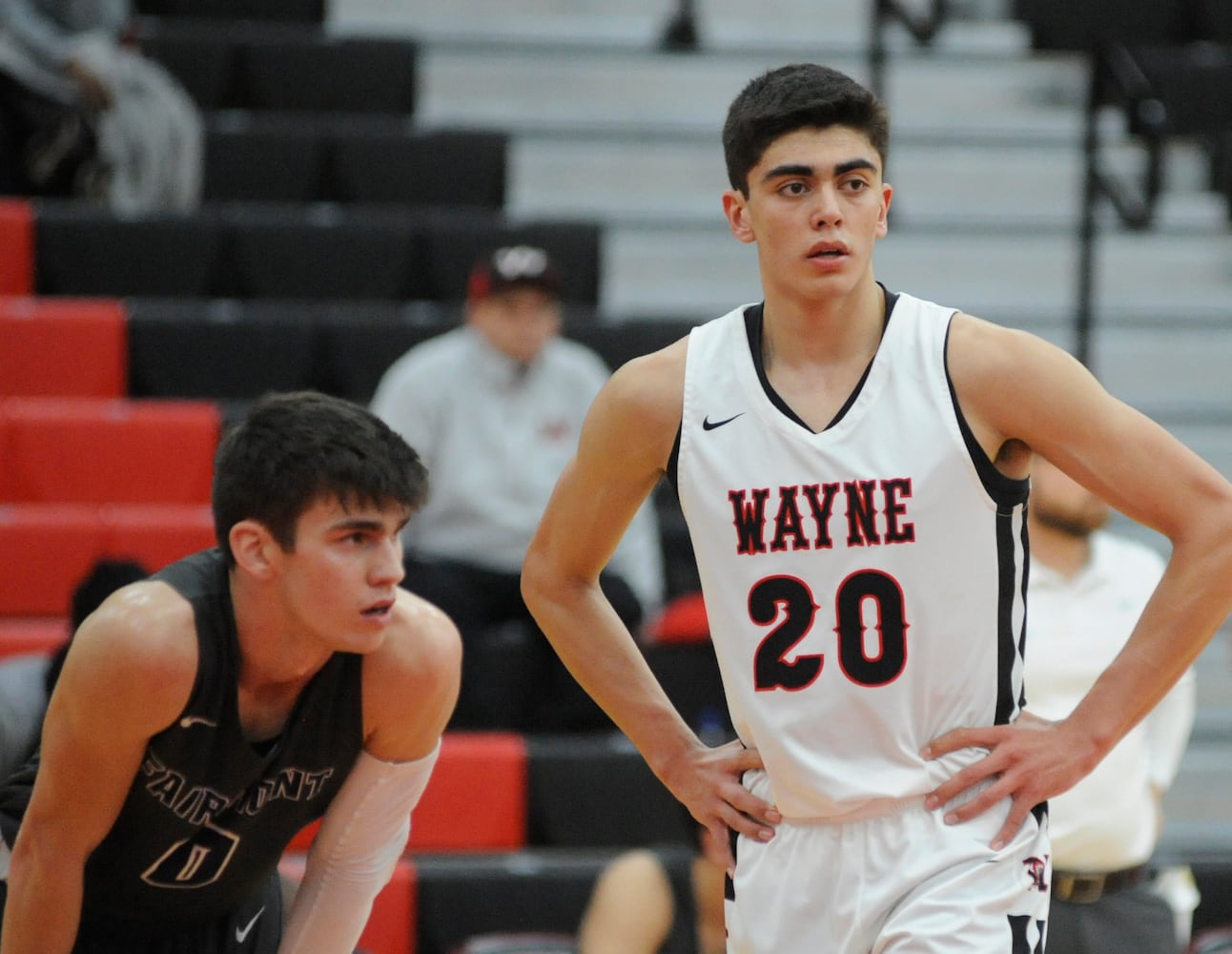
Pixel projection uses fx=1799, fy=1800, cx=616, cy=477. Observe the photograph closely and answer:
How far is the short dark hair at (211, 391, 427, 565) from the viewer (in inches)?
101

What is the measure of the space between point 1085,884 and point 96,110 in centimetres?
451

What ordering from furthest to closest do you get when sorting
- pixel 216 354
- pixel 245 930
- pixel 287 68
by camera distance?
pixel 287 68, pixel 216 354, pixel 245 930

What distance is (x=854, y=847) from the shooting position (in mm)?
2420

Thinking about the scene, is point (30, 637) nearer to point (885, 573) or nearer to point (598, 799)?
point (598, 799)

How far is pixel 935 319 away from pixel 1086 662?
1.57 m

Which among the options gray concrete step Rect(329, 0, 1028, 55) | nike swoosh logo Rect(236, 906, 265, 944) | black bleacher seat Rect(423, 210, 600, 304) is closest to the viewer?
nike swoosh logo Rect(236, 906, 265, 944)

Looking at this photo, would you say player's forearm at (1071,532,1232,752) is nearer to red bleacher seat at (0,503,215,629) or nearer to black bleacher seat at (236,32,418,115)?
red bleacher seat at (0,503,215,629)

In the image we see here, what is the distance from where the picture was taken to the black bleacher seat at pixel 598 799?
5012mm

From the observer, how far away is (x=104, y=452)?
592 centimetres

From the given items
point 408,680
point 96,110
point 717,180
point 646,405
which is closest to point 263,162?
point 96,110

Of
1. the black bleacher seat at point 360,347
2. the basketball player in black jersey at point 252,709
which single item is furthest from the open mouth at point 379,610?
the black bleacher seat at point 360,347

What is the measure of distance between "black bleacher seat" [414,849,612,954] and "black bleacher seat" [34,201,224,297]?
2806 mm

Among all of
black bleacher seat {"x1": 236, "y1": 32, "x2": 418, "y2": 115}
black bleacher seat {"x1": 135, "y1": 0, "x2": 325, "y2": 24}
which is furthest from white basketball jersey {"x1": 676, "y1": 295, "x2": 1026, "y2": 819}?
black bleacher seat {"x1": 135, "y1": 0, "x2": 325, "y2": 24}

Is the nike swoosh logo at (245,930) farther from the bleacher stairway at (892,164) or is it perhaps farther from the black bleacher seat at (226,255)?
the bleacher stairway at (892,164)
